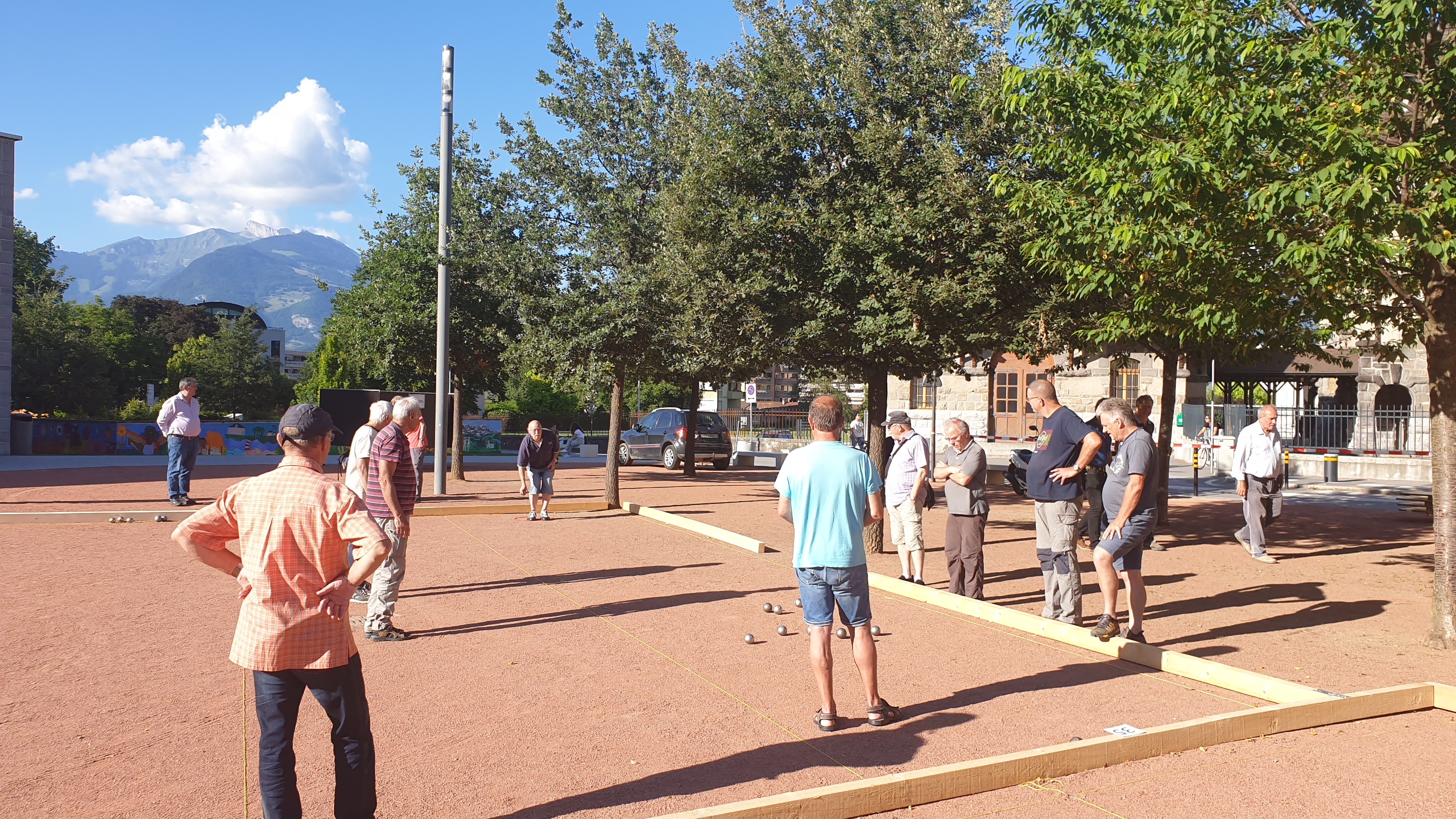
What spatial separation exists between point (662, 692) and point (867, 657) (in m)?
1.47

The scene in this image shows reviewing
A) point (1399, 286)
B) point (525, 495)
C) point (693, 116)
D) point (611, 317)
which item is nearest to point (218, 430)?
point (525, 495)

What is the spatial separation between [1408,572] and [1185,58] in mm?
7110

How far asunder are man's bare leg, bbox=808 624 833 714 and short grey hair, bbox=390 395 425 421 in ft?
12.2

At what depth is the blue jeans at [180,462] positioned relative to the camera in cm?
1441

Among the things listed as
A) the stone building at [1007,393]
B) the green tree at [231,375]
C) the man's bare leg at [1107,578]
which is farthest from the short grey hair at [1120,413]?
the green tree at [231,375]

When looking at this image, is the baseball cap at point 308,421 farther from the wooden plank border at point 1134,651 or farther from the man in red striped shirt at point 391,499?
the wooden plank border at point 1134,651

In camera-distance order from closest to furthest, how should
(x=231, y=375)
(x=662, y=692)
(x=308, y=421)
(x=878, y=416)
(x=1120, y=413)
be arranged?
(x=308, y=421) → (x=662, y=692) → (x=1120, y=413) → (x=878, y=416) → (x=231, y=375)

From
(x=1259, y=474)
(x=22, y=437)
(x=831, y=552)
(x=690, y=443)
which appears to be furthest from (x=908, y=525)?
(x=22, y=437)

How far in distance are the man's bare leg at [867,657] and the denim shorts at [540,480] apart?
10.2 metres

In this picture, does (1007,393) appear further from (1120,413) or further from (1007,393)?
(1120,413)

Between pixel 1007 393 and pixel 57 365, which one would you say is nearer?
pixel 1007 393

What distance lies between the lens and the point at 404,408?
726 cm

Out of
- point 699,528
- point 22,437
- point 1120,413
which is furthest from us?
point 22,437

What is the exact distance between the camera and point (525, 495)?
18.7 metres
